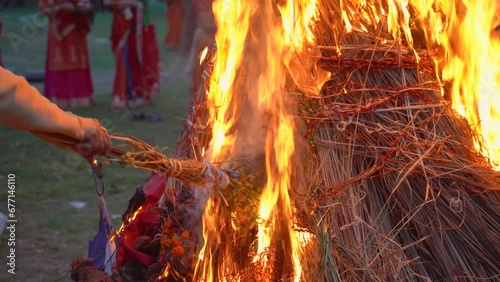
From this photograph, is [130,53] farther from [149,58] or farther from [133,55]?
[149,58]

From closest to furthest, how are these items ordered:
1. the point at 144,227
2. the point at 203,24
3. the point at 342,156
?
1. the point at 342,156
2. the point at 144,227
3. the point at 203,24

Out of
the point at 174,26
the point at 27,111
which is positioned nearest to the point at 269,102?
the point at 27,111

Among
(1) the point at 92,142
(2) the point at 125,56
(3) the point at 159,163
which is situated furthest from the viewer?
(2) the point at 125,56

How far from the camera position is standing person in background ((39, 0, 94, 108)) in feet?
36.6

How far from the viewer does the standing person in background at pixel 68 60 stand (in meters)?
11.2

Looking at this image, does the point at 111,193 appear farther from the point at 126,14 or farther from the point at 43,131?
the point at 126,14

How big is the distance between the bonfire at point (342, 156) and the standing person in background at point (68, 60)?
813 centimetres

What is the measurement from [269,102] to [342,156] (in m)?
0.35

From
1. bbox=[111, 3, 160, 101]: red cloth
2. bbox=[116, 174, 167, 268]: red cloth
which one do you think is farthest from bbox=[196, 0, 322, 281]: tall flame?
bbox=[111, 3, 160, 101]: red cloth

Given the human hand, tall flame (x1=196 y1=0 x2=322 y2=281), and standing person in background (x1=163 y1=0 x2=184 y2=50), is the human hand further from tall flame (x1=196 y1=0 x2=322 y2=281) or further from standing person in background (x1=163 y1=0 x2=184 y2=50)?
standing person in background (x1=163 y1=0 x2=184 y2=50)

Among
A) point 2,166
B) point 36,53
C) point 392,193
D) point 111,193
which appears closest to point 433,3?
point 392,193

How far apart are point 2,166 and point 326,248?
569 cm

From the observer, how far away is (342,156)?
10.4ft

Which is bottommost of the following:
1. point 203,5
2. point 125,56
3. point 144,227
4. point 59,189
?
point 144,227
